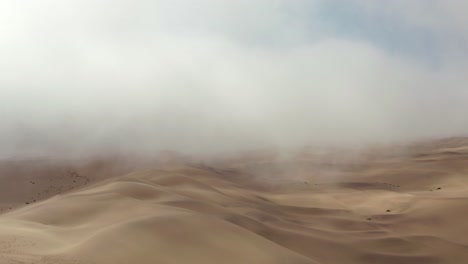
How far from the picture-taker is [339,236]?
1277 centimetres

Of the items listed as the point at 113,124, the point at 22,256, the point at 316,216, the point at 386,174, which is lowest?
the point at 22,256

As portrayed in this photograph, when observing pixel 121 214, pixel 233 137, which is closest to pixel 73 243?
pixel 121 214

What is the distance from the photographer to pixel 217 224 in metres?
9.21

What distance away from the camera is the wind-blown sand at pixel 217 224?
766cm

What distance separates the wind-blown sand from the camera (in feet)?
25.1

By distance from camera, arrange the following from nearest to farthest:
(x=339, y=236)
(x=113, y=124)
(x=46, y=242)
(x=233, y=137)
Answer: (x=46, y=242)
(x=339, y=236)
(x=113, y=124)
(x=233, y=137)

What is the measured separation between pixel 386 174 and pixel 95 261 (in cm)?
2772

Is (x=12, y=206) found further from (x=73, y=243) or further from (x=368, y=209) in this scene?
(x=368, y=209)

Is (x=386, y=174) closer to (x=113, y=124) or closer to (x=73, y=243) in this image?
(x=113, y=124)

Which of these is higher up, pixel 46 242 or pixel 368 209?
pixel 368 209

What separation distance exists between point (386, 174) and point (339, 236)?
2020 cm

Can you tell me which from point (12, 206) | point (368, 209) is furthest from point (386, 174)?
point (12, 206)

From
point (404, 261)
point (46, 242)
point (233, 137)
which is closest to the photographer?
point (46, 242)

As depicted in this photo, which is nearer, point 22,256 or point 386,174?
point 22,256
